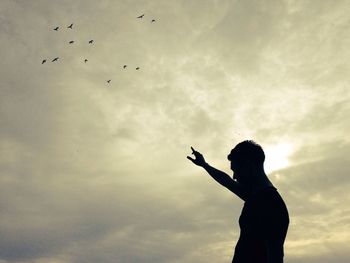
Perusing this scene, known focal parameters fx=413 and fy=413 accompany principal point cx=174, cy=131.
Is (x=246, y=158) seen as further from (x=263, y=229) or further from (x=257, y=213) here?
(x=263, y=229)

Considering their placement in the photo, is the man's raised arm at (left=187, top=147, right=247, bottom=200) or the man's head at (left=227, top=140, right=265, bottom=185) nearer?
the man's head at (left=227, top=140, right=265, bottom=185)

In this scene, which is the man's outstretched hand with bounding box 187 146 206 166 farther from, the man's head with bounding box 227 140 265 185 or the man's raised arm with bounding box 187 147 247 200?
the man's head with bounding box 227 140 265 185

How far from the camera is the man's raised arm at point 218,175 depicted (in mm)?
8076

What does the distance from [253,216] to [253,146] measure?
→ 1.25 m

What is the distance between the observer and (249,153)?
689 cm

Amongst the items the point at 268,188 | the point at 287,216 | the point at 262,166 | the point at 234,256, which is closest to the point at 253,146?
the point at 262,166

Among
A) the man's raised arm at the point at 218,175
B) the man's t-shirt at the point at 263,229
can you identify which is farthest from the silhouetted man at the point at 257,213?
the man's raised arm at the point at 218,175

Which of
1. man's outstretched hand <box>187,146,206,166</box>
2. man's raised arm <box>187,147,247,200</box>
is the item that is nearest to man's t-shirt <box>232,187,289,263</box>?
man's raised arm <box>187,147,247,200</box>

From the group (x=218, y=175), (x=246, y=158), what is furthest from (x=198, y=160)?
(x=246, y=158)

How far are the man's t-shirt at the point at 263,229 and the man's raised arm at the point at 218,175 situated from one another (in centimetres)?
153

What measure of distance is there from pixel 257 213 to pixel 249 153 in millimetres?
1100

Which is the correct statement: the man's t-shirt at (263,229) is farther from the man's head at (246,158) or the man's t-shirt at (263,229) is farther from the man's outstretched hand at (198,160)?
the man's outstretched hand at (198,160)

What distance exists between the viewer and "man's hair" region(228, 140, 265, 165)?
6871mm

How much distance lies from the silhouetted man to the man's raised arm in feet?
3.43
